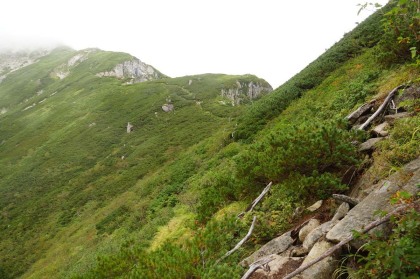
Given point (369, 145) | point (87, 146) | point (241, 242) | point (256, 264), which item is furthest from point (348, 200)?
point (87, 146)

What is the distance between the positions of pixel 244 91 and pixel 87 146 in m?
50.3

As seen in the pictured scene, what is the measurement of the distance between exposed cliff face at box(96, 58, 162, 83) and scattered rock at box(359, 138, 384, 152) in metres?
102

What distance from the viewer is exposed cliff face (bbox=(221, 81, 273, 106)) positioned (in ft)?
259

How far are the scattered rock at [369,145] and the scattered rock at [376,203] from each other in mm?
2015

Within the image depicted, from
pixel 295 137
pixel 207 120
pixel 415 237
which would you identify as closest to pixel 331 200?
pixel 295 137

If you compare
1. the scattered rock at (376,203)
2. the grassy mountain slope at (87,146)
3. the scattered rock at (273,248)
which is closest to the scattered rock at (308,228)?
the scattered rock at (273,248)

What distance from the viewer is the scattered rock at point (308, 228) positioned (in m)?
6.26

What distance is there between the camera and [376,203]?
16.7ft

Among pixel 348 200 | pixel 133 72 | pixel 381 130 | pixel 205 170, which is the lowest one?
pixel 205 170

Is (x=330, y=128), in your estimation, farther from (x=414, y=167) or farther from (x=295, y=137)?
(x=414, y=167)

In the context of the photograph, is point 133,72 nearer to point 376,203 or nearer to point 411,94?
point 411,94

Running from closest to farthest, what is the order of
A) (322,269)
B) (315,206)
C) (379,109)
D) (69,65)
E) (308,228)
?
(322,269) → (308,228) → (315,206) → (379,109) → (69,65)

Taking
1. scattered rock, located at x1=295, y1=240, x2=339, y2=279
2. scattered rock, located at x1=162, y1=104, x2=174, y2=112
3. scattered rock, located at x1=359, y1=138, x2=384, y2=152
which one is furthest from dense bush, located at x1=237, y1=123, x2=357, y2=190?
scattered rock, located at x1=162, y1=104, x2=174, y2=112

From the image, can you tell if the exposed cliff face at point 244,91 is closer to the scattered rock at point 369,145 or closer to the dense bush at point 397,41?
the dense bush at point 397,41
